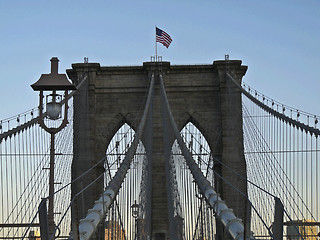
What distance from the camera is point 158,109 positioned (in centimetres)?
2798

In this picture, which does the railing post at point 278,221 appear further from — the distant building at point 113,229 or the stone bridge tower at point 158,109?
the stone bridge tower at point 158,109

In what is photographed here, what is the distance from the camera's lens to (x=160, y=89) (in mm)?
27094

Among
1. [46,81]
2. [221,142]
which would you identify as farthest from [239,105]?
[46,81]

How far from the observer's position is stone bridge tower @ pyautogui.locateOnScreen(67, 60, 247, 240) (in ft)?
88.3

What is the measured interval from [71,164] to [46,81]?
19.3 metres

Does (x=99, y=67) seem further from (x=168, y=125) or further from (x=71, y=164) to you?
(x=168, y=125)

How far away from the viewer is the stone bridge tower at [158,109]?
88.3 ft

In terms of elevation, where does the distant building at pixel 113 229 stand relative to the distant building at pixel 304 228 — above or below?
above

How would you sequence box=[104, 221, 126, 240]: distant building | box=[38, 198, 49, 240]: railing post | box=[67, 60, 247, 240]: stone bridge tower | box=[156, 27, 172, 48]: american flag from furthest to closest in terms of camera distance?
box=[156, 27, 172, 48]: american flag, box=[67, 60, 247, 240]: stone bridge tower, box=[104, 221, 126, 240]: distant building, box=[38, 198, 49, 240]: railing post

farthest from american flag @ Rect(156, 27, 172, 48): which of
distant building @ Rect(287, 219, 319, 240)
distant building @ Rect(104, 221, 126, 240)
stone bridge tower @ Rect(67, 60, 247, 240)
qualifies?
distant building @ Rect(104, 221, 126, 240)

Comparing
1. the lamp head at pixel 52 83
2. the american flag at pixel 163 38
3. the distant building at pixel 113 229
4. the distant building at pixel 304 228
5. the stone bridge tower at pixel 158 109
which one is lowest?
the distant building at pixel 304 228

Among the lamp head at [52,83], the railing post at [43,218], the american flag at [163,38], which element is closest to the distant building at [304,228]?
the railing post at [43,218]

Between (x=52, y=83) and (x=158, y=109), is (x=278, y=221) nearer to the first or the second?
(x=52, y=83)

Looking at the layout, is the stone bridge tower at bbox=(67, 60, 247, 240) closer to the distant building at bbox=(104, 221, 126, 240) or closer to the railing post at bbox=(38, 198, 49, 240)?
the distant building at bbox=(104, 221, 126, 240)
